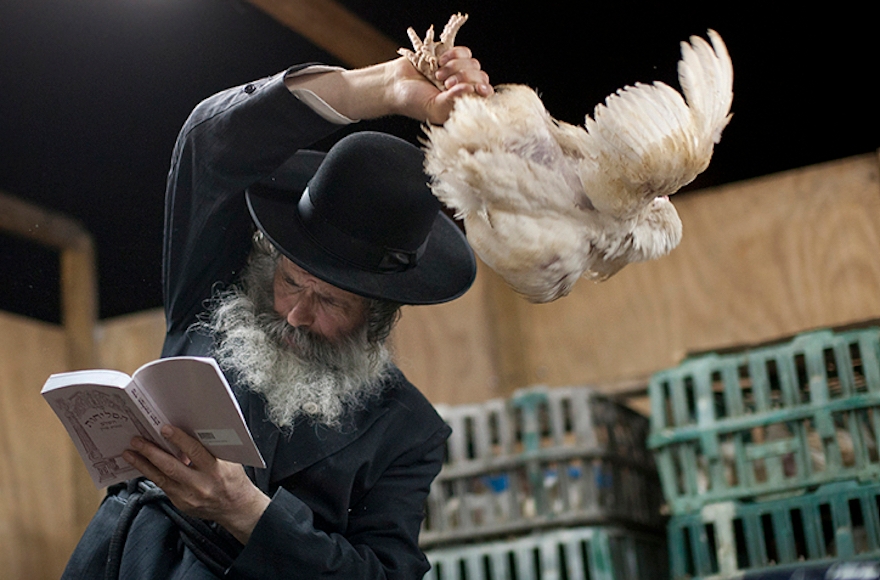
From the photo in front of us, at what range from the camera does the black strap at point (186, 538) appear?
42.5 inches

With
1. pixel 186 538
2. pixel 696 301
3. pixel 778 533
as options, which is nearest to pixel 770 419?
pixel 778 533

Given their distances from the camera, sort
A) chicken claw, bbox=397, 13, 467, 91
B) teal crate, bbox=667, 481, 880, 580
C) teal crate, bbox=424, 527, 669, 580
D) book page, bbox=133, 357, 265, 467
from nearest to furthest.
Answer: book page, bbox=133, 357, 265, 467
chicken claw, bbox=397, 13, 467, 91
teal crate, bbox=667, 481, 880, 580
teal crate, bbox=424, 527, 669, 580

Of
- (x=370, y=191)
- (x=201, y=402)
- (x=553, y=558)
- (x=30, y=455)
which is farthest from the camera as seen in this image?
(x=553, y=558)

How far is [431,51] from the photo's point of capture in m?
0.99

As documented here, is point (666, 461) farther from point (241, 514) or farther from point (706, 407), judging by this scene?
point (241, 514)

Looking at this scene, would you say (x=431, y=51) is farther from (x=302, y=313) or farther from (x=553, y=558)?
(x=553, y=558)

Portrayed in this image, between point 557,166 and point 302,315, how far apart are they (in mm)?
404

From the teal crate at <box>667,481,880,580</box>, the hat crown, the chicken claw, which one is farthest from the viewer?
the teal crate at <box>667,481,880,580</box>

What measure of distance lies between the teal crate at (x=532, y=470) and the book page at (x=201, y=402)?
2.89 feet

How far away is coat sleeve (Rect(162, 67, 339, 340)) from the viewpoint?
1.02 m

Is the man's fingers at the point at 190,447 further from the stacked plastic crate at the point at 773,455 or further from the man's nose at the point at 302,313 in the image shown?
the stacked plastic crate at the point at 773,455

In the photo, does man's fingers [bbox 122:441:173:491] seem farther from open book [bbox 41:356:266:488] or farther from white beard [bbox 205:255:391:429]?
white beard [bbox 205:255:391:429]

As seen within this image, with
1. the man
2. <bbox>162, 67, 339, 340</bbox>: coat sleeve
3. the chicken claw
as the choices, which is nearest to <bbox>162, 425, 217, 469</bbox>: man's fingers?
the man

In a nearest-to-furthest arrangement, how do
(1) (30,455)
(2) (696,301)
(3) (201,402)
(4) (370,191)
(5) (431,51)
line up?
(3) (201,402)
(5) (431,51)
(4) (370,191)
(1) (30,455)
(2) (696,301)
